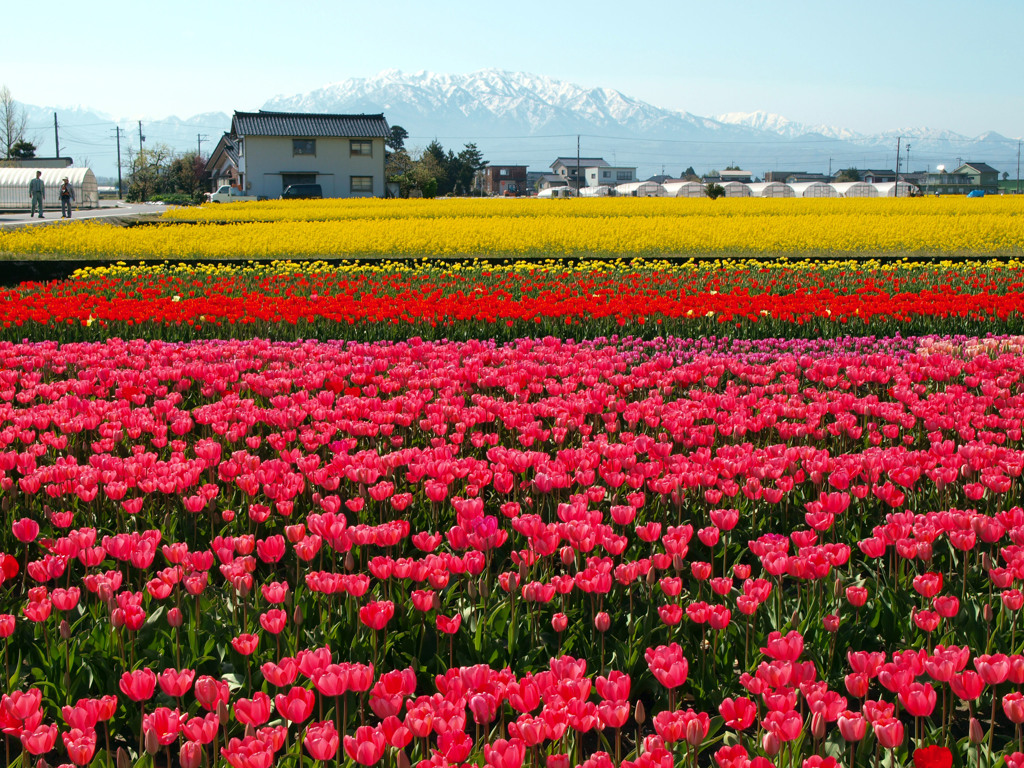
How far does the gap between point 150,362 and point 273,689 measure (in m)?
4.42

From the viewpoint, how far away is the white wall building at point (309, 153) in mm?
61562

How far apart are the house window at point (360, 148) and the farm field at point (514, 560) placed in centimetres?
5767

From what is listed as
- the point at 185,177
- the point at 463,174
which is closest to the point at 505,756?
the point at 185,177

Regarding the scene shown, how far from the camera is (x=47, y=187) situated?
55.8m

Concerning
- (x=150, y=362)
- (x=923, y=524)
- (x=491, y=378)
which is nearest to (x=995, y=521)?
(x=923, y=524)

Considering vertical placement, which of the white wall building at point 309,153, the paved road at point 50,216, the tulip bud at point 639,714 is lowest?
the tulip bud at point 639,714

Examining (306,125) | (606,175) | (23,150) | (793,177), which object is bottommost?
(306,125)

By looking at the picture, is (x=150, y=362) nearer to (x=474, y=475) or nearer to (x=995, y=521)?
(x=474, y=475)

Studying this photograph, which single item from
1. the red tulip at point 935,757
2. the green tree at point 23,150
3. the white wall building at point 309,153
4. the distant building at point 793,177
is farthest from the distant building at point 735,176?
the red tulip at point 935,757

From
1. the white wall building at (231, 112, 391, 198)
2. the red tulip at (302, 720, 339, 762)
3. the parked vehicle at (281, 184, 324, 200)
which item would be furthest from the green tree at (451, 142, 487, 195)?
the red tulip at (302, 720, 339, 762)

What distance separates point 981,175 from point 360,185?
380 ft

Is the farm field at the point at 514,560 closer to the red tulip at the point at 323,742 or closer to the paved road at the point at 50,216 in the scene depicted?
the red tulip at the point at 323,742

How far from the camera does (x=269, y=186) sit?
62188 mm

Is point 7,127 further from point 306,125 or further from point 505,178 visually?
point 505,178
